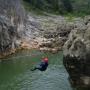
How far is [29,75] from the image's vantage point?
46219mm

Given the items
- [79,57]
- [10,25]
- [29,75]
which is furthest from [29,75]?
[10,25]

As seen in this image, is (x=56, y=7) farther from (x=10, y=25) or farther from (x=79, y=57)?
(x=79, y=57)

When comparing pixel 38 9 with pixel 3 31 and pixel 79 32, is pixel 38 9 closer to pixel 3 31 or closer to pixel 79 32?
pixel 3 31

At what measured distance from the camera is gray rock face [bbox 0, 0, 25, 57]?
60.1 m

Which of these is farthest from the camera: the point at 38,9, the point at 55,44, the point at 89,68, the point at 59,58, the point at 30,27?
the point at 38,9

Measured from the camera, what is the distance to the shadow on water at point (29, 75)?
4041 cm

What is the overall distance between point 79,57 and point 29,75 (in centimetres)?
1510

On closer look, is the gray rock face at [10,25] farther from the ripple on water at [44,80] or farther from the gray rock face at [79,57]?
the gray rock face at [79,57]

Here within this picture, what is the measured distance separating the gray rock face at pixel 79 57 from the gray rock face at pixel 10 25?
25988 millimetres

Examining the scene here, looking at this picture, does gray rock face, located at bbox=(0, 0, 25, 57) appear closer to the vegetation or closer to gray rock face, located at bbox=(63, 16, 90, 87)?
gray rock face, located at bbox=(63, 16, 90, 87)

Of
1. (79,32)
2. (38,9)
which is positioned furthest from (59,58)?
(38,9)

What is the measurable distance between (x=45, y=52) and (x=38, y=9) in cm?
6902

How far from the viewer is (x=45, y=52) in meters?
64.8

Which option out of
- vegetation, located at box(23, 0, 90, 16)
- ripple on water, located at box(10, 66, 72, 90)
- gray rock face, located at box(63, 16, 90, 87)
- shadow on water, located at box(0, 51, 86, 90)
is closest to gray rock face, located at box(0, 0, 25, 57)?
shadow on water, located at box(0, 51, 86, 90)
